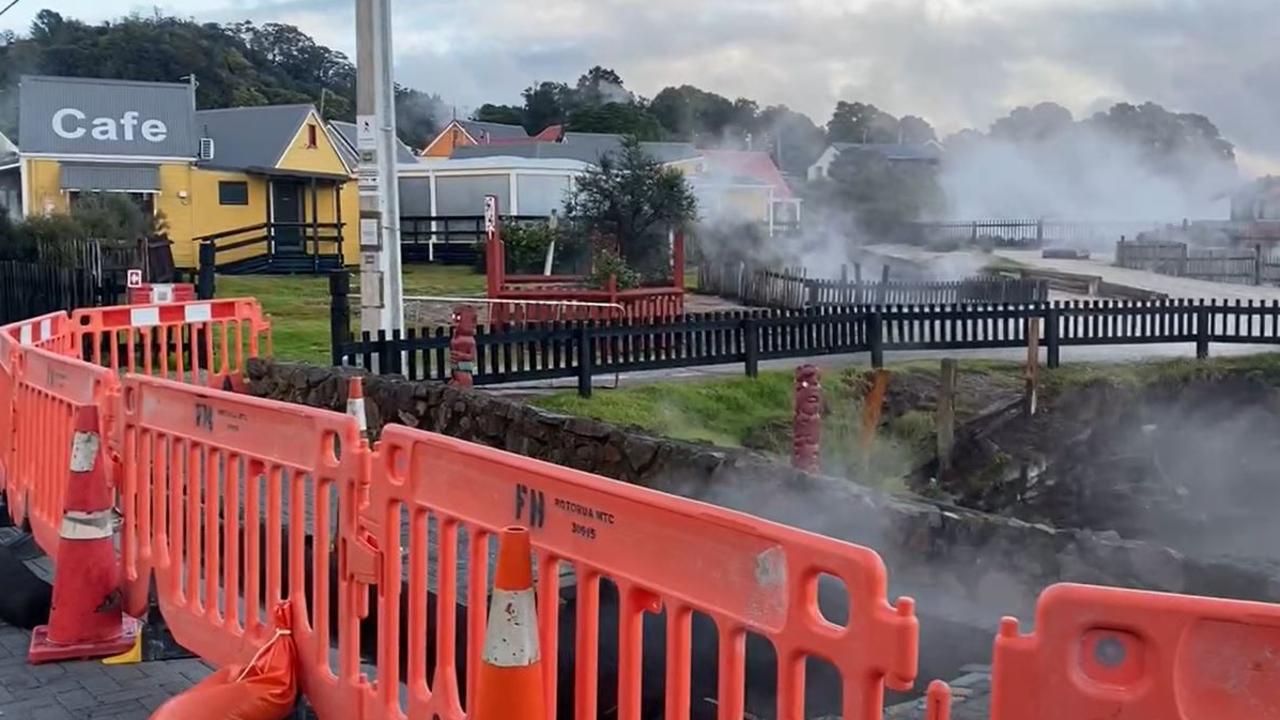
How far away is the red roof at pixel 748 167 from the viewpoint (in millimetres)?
48844

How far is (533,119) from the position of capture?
9300cm

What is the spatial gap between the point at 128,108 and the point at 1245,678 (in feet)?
125

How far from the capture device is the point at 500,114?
94.8 m

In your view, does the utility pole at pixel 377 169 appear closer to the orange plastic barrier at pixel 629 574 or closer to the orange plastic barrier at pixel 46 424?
the orange plastic barrier at pixel 46 424

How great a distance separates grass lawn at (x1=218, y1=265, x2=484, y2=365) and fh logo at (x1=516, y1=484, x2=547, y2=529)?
37.5ft

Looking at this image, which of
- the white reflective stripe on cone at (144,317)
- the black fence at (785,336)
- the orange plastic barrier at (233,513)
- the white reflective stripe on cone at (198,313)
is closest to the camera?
the orange plastic barrier at (233,513)

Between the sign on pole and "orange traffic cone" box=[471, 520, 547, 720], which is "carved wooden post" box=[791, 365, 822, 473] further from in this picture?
"orange traffic cone" box=[471, 520, 547, 720]

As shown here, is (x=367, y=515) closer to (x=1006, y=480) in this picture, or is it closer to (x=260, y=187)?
(x=1006, y=480)

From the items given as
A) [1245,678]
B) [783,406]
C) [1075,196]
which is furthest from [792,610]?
[1075,196]

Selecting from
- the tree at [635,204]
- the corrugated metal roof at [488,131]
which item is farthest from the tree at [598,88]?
the tree at [635,204]

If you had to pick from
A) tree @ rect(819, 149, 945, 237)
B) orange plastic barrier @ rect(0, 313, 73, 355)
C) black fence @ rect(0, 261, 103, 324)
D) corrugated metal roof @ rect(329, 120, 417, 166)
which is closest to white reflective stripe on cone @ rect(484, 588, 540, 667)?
orange plastic barrier @ rect(0, 313, 73, 355)

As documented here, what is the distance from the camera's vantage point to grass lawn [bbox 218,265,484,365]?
16.7 m

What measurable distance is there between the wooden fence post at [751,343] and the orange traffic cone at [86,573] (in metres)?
10.7

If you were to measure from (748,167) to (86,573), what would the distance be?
4731 cm
